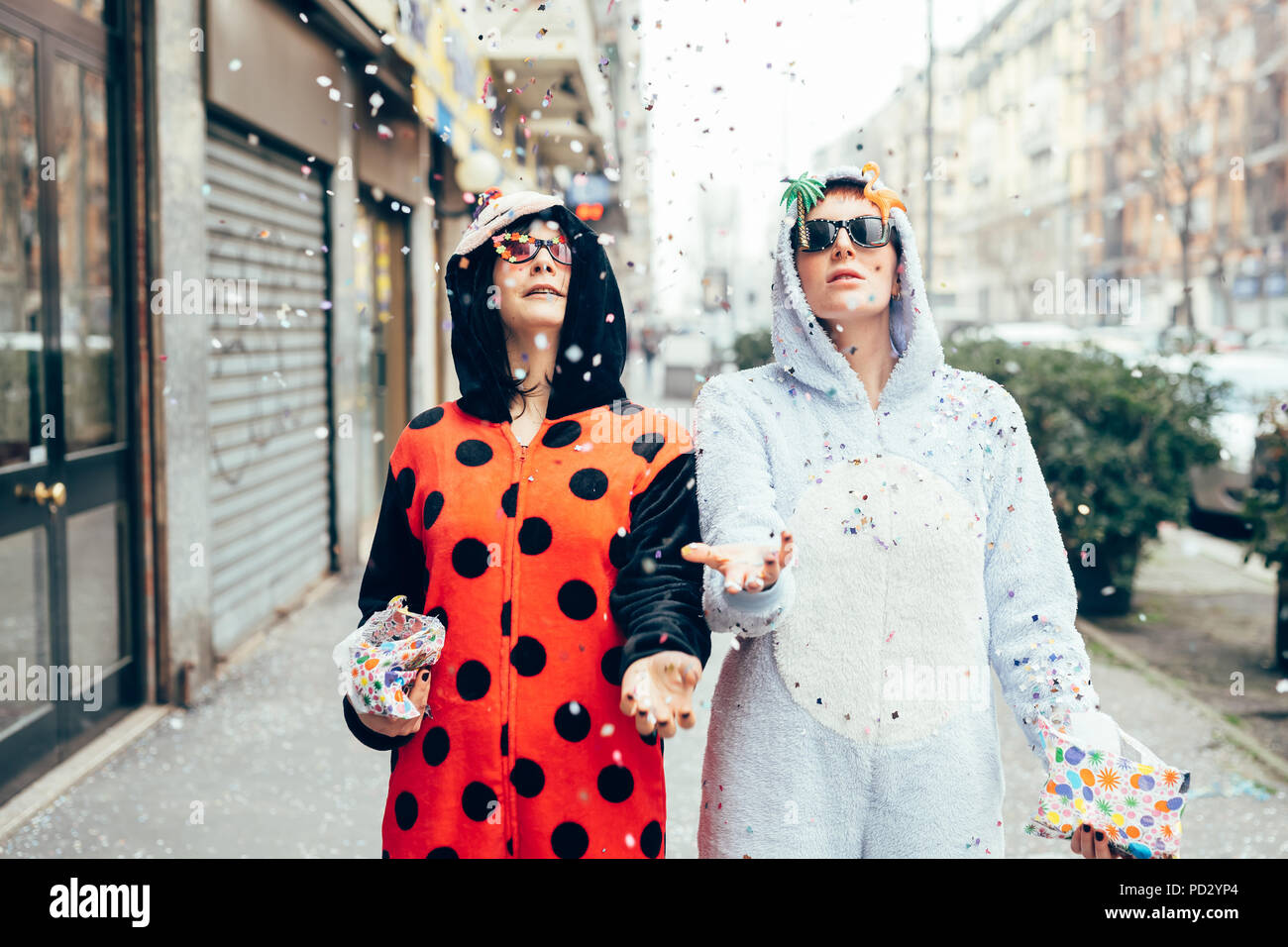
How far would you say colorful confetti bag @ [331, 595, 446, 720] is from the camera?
185cm

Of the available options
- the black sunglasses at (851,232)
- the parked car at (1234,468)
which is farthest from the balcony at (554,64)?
the black sunglasses at (851,232)

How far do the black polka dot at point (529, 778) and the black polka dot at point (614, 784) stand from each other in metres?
0.10

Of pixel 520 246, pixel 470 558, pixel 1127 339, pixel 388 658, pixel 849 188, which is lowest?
pixel 388 658

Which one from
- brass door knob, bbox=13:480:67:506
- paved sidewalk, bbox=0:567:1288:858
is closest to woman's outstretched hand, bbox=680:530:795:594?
paved sidewalk, bbox=0:567:1288:858

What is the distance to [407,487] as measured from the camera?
2.03m

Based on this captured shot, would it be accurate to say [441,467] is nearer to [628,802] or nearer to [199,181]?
[628,802]

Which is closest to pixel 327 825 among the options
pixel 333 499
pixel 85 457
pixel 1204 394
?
pixel 85 457

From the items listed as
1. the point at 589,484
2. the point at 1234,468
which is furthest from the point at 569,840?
the point at 1234,468

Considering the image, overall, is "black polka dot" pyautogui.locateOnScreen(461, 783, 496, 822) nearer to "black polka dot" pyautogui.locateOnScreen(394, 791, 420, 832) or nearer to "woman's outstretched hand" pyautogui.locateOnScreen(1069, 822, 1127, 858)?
"black polka dot" pyautogui.locateOnScreen(394, 791, 420, 832)

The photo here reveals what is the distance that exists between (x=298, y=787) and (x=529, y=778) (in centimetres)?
285

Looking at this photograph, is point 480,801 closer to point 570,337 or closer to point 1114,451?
point 570,337

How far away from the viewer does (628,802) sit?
196 centimetres

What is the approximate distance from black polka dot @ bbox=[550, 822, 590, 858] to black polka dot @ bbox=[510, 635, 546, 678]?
0.26 meters

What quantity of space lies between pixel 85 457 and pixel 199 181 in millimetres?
1521
